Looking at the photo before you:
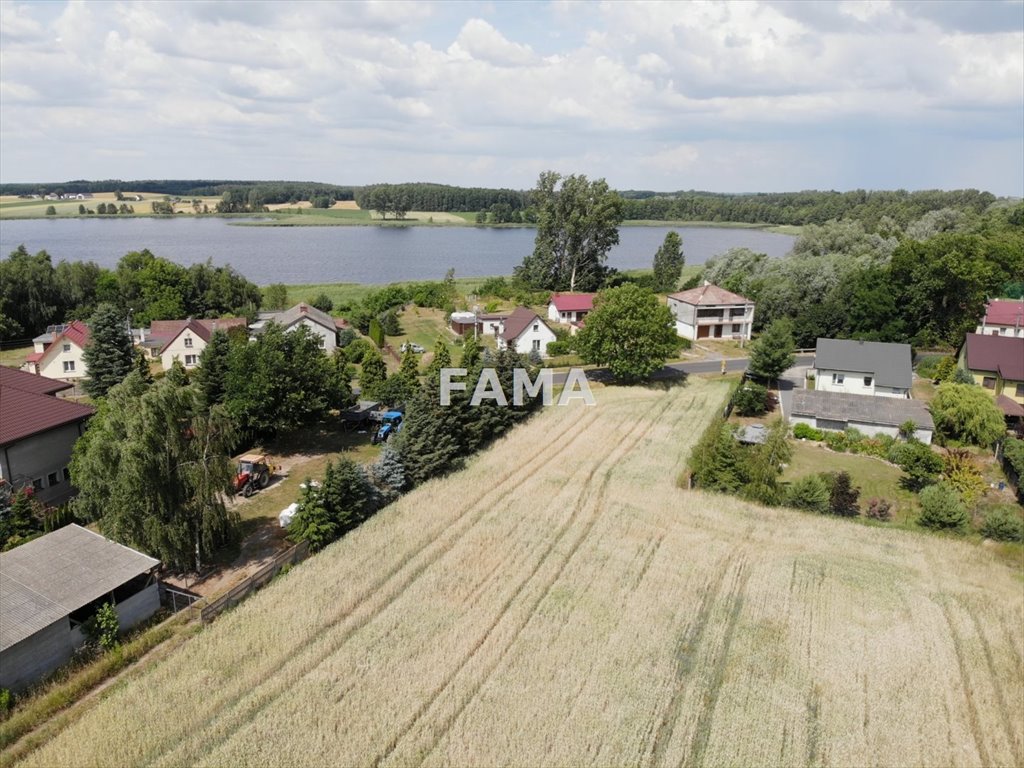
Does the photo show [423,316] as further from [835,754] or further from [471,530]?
[835,754]

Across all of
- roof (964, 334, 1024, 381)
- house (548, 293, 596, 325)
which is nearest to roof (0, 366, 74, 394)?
house (548, 293, 596, 325)

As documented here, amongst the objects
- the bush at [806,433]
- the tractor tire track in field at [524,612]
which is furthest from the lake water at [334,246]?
the tractor tire track in field at [524,612]

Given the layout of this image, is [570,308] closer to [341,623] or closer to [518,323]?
[518,323]

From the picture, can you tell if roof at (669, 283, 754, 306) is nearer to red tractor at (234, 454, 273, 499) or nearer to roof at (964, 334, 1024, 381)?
roof at (964, 334, 1024, 381)

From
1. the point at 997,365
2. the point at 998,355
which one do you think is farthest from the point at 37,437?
the point at 998,355

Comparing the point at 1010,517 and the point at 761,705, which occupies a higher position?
the point at 1010,517

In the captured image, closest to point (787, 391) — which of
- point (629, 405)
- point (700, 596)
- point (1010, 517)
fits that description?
point (629, 405)
